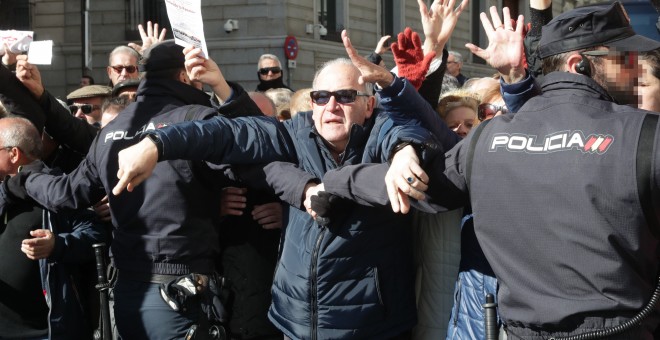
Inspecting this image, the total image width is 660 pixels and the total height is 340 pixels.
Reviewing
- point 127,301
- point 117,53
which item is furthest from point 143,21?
point 127,301

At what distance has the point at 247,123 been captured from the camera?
4.45 meters

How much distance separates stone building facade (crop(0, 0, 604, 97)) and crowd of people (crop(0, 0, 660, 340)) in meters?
15.8

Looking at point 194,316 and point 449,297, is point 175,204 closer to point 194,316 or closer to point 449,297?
point 194,316

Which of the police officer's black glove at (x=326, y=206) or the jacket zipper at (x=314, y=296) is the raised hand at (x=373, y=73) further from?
the jacket zipper at (x=314, y=296)

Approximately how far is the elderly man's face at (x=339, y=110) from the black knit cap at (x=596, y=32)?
4.05ft

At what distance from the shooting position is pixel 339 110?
14.1 feet

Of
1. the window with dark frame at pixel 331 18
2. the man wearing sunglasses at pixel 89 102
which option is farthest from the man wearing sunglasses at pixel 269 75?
the window with dark frame at pixel 331 18

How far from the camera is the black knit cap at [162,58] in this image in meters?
4.93

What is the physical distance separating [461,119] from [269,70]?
20.2 ft

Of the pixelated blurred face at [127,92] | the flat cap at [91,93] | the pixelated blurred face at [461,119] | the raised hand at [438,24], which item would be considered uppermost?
the raised hand at [438,24]

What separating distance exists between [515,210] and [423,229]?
1.17m

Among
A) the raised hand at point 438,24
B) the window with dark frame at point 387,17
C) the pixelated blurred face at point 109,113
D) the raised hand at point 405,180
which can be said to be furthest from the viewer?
the window with dark frame at point 387,17

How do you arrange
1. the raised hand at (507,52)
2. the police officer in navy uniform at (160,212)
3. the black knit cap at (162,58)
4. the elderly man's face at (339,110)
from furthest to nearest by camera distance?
the black knit cap at (162,58), the police officer in navy uniform at (160,212), the elderly man's face at (339,110), the raised hand at (507,52)

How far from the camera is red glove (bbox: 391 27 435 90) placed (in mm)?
4078
